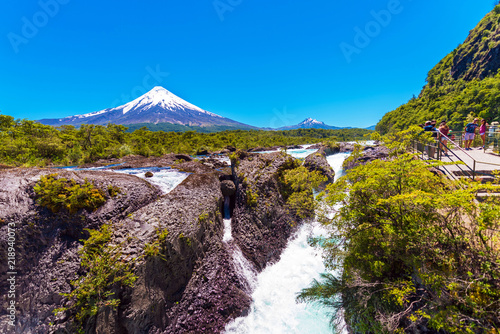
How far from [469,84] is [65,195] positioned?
285ft

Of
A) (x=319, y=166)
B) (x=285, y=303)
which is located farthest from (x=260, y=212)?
(x=319, y=166)

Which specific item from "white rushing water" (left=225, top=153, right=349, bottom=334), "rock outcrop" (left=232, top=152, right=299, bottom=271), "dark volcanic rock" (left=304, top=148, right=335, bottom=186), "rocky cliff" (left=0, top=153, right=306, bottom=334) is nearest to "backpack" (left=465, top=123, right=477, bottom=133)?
"dark volcanic rock" (left=304, top=148, right=335, bottom=186)

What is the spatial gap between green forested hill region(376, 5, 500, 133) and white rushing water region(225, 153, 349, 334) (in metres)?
31.1

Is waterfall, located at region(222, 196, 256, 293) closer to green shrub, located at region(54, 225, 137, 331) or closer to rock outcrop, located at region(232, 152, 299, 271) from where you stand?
rock outcrop, located at region(232, 152, 299, 271)

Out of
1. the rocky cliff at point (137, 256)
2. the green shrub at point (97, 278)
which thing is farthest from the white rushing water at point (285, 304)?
the green shrub at point (97, 278)

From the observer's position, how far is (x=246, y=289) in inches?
313

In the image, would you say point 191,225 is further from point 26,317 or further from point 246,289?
point 26,317

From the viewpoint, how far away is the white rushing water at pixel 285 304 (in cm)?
688

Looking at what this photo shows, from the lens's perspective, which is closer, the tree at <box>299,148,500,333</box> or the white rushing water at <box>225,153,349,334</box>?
the tree at <box>299,148,500,333</box>

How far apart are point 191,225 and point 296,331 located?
220 inches

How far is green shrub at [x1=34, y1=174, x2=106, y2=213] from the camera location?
19.1 ft

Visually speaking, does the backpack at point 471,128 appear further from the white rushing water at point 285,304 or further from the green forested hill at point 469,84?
the green forested hill at point 469,84

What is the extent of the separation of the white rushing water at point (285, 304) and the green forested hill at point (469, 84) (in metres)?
31.1

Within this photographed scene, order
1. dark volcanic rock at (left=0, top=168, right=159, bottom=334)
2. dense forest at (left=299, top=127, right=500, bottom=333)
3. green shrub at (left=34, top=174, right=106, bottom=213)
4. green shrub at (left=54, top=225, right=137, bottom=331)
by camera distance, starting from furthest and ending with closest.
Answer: green shrub at (left=34, top=174, right=106, bottom=213), dark volcanic rock at (left=0, top=168, right=159, bottom=334), green shrub at (left=54, top=225, right=137, bottom=331), dense forest at (left=299, top=127, right=500, bottom=333)
